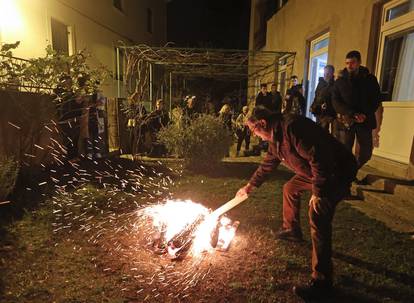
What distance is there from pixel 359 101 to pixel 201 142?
3655 millimetres

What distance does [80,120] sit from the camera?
770cm

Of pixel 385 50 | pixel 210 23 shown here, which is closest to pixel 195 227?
pixel 385 50

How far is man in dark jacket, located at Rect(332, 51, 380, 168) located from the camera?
5.02 meters

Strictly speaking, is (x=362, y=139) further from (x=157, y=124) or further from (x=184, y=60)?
(x=184, y=60)

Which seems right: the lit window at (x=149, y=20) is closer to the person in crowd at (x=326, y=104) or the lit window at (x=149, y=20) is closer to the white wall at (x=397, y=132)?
the person in crowd at (x=326, y=104)

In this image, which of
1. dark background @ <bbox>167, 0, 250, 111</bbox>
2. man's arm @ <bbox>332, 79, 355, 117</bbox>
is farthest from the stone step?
dark background @ <bbox>167, 0, 250, 111</bbox>

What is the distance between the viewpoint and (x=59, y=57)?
643 centimetres

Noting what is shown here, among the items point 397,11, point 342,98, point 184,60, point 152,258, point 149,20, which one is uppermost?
point 149,20

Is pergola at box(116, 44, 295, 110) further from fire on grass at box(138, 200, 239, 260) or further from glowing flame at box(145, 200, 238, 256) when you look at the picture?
fire on grass at box(138, 200, 239, 260)

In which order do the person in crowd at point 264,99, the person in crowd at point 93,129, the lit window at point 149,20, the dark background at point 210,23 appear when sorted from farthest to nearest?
the dark background at point 210,23 → the lit window at point 149,20 → the person in crowd at point 264,99 → the person in crowd at point 93,129

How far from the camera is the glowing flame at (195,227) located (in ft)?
12.5

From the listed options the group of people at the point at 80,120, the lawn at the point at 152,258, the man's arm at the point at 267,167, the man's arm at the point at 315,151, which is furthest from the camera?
the group of people at the point at 80,120

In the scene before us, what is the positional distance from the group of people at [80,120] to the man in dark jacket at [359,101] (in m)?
5.51

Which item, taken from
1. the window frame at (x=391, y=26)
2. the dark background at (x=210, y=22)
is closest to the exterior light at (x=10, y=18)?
the window frame at (x=391, y=26)
